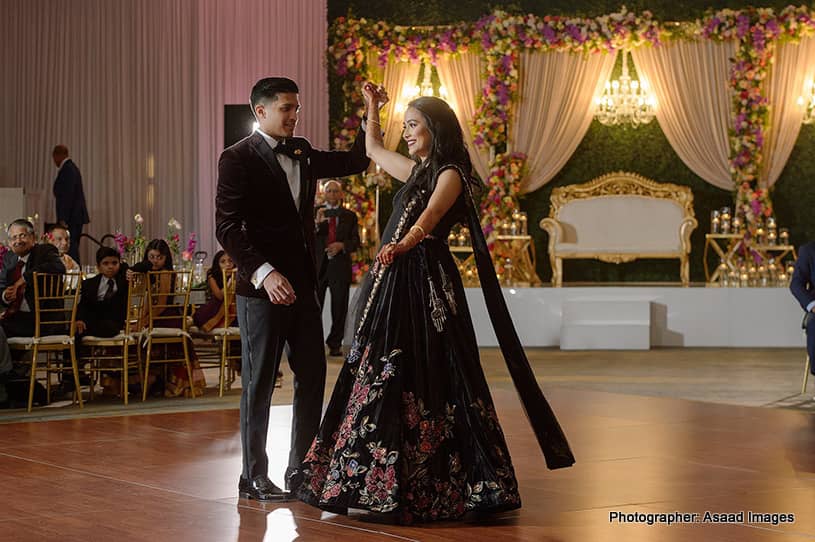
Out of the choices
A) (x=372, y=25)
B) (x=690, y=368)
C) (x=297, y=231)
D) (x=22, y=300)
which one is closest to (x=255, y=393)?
(x=297, y=231)

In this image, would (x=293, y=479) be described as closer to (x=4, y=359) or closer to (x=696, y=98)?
(x=4, y=359)

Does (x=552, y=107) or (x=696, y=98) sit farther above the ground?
(x=696, y=98)

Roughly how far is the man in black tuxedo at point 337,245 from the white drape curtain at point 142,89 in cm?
365

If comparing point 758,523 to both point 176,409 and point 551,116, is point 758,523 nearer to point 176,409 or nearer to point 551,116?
point 176,409

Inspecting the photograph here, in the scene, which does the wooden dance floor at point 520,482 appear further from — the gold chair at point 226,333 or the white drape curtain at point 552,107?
the white drape curtain at point 552,107

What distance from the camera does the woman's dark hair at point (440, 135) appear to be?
4.45m

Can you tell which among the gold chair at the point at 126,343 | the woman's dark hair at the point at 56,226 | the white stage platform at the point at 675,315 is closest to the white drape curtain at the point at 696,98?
the white stage platform at the point at 675,315

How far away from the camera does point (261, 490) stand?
4.70 metres

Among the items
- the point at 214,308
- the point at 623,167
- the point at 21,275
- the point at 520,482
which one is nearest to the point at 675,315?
the point at 623,167

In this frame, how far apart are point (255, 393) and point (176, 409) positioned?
10.5 ft

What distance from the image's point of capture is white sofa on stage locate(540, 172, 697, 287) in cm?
1383

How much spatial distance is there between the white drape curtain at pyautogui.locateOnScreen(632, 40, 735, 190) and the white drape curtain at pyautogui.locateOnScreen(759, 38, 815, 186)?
1.43 ft

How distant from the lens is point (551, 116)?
14.3m

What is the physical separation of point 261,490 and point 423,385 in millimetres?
783
